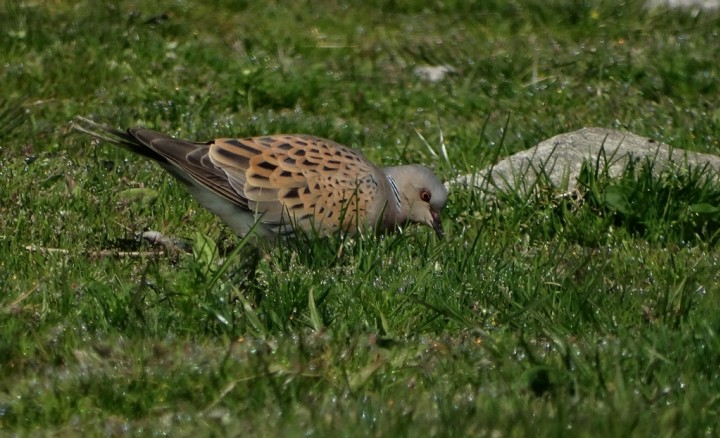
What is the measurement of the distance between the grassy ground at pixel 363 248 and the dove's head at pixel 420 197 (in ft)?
0.30

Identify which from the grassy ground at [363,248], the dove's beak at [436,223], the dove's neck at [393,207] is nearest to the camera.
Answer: the grassy ground at [363,248]

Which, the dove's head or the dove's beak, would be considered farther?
the dove's head

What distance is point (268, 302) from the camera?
5.52 m

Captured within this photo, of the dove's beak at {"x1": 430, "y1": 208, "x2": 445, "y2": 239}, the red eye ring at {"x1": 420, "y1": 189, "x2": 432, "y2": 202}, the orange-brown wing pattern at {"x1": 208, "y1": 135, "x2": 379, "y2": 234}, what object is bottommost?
the dove's beak at {"x1": 430, "y1": 208, "x2": 445, "y2": 239}

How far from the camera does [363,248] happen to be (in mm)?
6410

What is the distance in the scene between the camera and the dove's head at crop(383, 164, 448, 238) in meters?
7.41

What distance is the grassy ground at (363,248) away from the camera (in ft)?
15.2

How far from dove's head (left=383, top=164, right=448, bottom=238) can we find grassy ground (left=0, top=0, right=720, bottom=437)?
90 mm

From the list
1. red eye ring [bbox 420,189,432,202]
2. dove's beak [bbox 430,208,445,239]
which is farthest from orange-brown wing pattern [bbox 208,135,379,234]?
dove's beak [bbox 430,208,445,239]

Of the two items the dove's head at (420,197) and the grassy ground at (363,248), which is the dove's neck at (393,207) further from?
the grassy ground at (363,248)

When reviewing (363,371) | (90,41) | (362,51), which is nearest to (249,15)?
(362,51)

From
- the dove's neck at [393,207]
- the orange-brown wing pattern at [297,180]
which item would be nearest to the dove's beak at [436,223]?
the dove's neck at [393,207]

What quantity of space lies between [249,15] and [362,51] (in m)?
1.48

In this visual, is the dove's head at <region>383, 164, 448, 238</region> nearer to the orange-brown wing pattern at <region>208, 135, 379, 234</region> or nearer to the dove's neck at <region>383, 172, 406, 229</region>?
the dove's neck at <region>383, 172, 406, 229</region>
